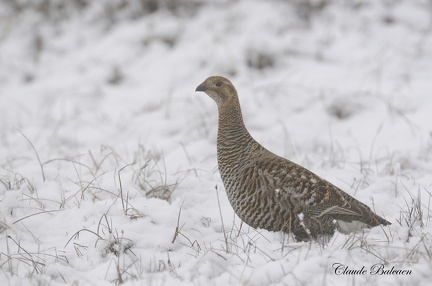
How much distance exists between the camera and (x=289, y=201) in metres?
3.74

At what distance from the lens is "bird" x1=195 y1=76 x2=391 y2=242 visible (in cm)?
372

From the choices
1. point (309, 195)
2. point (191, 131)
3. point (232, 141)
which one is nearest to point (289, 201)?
point (309, 195)

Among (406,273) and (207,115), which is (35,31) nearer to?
(207,115)

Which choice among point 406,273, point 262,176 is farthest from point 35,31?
point 406,273

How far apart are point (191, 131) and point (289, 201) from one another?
3.24 meters

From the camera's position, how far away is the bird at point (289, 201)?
3721 mm

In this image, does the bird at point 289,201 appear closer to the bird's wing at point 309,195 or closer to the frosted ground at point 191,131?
the bird's wing at point 309,195

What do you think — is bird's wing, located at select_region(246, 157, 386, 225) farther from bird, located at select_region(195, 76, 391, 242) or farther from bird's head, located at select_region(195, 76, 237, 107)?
bird's head, located at select_region(195, 76, 237, 107)

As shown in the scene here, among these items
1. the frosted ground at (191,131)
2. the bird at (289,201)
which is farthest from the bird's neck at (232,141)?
the frosted ground at (191,131)

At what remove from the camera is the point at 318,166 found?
5312 millimetres

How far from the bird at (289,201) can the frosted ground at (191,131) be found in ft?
0.34

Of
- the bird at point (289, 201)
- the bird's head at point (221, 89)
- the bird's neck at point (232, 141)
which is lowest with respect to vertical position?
the bird at point (289, 201)

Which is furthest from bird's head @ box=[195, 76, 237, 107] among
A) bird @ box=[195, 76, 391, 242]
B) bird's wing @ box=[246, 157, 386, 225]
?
bird's wing @ box=[246, 157, 386, 225]

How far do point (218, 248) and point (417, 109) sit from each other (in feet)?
13.9
